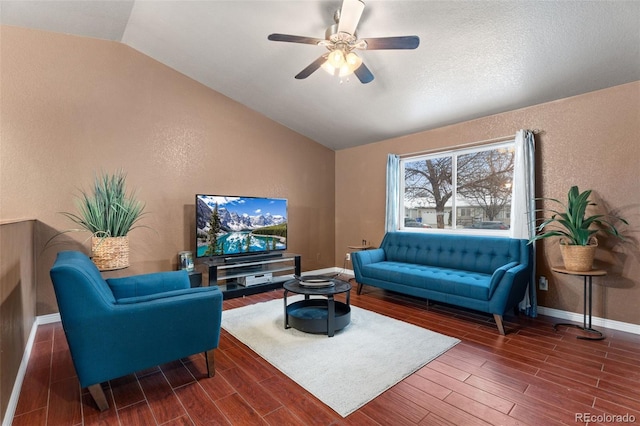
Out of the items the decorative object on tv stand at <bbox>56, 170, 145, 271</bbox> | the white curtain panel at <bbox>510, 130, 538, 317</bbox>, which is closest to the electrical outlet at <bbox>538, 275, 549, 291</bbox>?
the white curtain panel at <bbox>510, 130, 538, 317</bbox>

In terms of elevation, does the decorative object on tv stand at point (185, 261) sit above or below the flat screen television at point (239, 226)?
below

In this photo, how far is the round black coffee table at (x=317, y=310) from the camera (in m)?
2.88

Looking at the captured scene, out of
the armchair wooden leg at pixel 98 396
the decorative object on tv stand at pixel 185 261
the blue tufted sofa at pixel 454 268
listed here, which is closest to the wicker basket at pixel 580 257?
the blue tufted sofa at pixel 454 268

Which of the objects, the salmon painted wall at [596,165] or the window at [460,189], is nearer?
the salmon painted wall at [596,165]

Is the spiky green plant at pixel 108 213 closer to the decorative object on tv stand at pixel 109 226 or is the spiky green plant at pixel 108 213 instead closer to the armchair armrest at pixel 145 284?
Result: the decorative object on tv stand at pixel 109 226

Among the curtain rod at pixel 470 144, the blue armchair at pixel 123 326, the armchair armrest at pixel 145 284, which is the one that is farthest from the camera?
the curtain rod at pixel 470 144

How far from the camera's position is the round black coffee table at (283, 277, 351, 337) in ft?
9.46

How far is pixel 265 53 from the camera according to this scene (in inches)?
134

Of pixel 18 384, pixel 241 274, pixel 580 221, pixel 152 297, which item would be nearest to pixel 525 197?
pixel 580 221

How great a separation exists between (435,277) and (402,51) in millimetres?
2545

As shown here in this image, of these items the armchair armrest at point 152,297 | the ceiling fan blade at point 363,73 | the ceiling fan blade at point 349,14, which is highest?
the ceiling fan blade at point 349,14

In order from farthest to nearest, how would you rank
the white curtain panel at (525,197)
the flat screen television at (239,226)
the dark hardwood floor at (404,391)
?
the flat screen television at (239,226), the white curtain panel at (525,197), the dark hardwood floor at (404,391)

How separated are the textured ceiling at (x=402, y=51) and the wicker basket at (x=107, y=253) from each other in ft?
7.84

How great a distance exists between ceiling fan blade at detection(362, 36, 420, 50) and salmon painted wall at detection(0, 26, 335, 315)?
9.62ft
